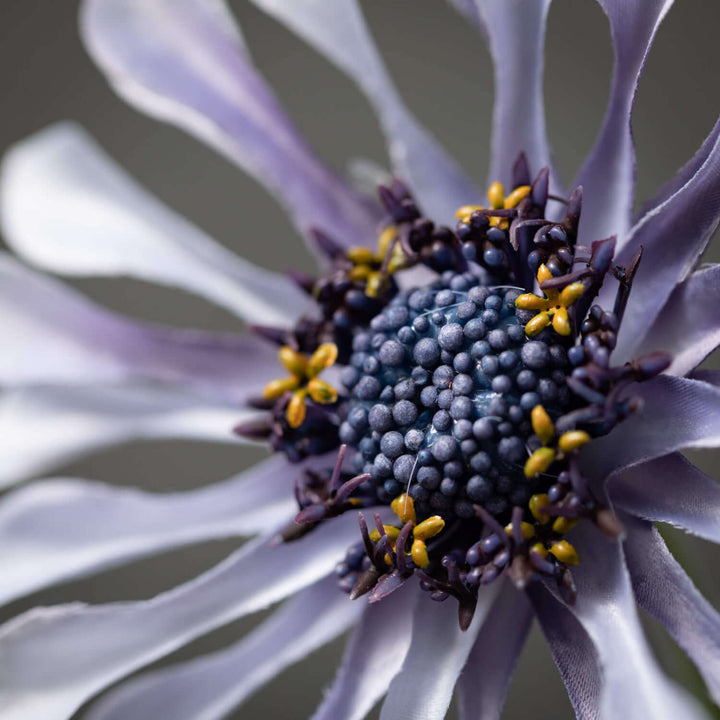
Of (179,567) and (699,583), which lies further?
(179,567)

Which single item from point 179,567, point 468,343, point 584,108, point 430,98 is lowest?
point 468,343

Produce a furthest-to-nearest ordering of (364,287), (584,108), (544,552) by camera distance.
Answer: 1. (584,108)
2. (364,287)
3. (544,552)

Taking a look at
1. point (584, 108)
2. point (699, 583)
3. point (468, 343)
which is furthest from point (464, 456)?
point (584, 108)

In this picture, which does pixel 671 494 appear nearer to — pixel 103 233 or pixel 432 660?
pixel 432 660

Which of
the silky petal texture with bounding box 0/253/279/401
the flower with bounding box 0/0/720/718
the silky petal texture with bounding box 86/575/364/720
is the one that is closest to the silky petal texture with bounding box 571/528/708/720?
the flower with bounding box 0/0/720/718

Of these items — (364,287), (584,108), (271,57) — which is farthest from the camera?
(271,57)

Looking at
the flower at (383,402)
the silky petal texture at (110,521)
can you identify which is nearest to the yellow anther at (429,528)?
the flower at (383,402)

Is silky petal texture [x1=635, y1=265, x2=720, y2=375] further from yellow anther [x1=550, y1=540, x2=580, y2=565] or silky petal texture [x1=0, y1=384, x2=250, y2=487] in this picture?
silky petal texture [x1=0, y1=384, x2=250, y2=487]

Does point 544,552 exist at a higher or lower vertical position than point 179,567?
→ lower

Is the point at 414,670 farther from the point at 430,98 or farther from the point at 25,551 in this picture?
the point at 430,98
